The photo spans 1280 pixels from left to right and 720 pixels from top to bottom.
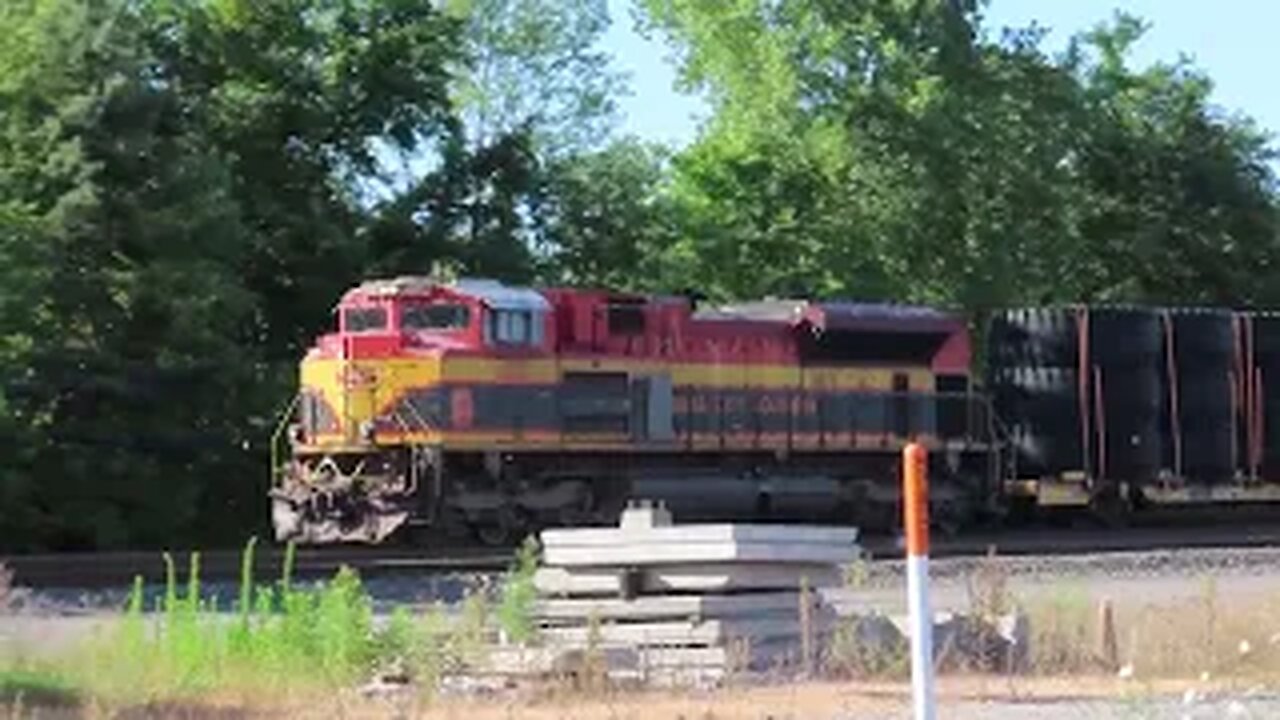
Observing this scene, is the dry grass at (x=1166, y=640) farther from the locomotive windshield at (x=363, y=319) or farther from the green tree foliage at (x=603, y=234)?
the green tree foliage at (x=603, y=234)

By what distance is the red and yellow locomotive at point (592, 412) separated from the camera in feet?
90.6

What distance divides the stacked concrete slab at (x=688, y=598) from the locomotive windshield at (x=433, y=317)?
14803 mm

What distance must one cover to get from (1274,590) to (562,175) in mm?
24243

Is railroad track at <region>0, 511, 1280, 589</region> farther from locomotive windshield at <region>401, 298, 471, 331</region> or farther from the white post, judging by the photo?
the white post

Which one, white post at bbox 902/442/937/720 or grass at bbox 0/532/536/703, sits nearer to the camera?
white post at bbox 902/442/937/720

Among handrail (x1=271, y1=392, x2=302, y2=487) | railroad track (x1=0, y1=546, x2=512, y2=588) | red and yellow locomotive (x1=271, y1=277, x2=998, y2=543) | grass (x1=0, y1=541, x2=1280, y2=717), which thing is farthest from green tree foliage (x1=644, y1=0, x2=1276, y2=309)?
grass (x1=0, y1=541, x2=1280, y2=717)

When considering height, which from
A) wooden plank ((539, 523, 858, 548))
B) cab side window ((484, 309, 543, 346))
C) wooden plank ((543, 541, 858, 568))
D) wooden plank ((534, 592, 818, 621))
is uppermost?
cab side window ((484, 309, 543, 346))

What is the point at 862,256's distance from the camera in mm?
45719

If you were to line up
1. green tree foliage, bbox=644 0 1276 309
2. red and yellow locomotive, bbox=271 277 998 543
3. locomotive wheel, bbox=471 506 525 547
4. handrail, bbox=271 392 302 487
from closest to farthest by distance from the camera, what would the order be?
red and yellow locomotive, bbox=271 277 998 543 < locomotive wheel, bbox=471 506 525 547 < handrail, bbox=271 392 302 487 < green tree foliage, bbox=644 0 1276 309

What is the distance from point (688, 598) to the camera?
12.9m

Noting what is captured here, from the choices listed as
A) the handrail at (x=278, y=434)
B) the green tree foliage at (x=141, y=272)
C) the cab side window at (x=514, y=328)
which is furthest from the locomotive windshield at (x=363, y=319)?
the green tree foliage at (x=141, y=272)

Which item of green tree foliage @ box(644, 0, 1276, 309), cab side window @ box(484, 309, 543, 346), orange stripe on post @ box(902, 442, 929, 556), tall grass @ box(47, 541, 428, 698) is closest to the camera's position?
orange stripe on post @ box(902, 442, 929, 556)

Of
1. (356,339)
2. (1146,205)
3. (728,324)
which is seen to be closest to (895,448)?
(728,324)

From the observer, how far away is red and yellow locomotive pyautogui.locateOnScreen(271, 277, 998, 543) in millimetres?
27625
